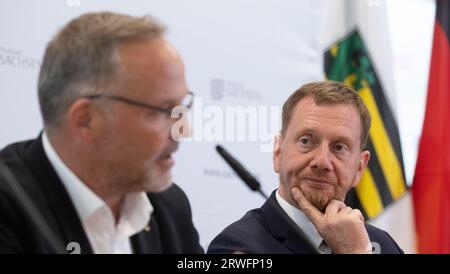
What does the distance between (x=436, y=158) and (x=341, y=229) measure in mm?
1172

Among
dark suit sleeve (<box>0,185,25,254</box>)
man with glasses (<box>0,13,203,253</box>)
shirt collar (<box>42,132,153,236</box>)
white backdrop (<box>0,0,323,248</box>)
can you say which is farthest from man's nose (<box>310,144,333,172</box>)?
dark suit sleeve (<box>0,185,25,254</box>)

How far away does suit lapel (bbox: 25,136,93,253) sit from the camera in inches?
59.3

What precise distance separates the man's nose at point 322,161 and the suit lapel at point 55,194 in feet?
1.96

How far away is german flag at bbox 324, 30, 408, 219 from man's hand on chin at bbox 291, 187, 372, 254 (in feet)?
2.06

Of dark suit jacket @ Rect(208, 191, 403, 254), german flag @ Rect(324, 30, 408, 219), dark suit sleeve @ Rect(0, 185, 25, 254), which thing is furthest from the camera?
german flag @ Rect(324, 30, 408, 219)

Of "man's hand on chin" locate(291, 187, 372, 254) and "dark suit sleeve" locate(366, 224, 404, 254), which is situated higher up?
"man's hand on chin" locate(291, 187, 372, 254)

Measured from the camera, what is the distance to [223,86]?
1985 mm

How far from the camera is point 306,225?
1.75m

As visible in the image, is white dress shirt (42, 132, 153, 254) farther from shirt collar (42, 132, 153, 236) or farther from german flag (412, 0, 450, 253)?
german flag (412, 0, 450, 253)

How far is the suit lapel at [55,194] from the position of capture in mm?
1507

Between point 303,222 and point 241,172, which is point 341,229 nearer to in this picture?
point 303,222
